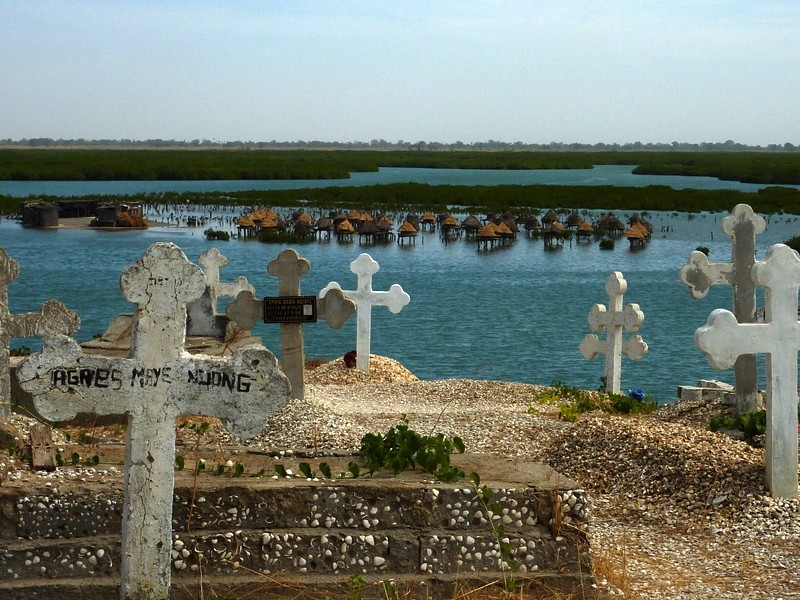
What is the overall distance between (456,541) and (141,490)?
69.5 inches

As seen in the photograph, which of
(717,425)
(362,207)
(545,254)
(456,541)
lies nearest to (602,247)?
(545,254)

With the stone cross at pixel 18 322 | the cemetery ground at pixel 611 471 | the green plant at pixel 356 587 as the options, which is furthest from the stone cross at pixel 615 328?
the green plant at pixel 356 587

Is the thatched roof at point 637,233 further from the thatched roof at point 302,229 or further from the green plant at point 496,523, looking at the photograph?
the green plant at point 496,523

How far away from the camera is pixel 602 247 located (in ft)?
211

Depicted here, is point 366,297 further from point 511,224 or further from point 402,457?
point 511,224

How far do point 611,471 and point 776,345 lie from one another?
183 cm

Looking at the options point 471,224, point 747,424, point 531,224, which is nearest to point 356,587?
point 747,424

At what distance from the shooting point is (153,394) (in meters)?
5.61

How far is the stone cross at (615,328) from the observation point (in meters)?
14.6

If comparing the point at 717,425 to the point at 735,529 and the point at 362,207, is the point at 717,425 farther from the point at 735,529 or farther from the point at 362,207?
the point at 362,207

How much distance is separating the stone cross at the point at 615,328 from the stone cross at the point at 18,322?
690cm

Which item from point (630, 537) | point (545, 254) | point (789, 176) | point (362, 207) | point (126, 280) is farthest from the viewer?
point (789, 176)

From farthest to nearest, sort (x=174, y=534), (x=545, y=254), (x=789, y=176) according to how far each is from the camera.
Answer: (x=789, y=176)
(x=545, y=254)
(x=174, y=534)

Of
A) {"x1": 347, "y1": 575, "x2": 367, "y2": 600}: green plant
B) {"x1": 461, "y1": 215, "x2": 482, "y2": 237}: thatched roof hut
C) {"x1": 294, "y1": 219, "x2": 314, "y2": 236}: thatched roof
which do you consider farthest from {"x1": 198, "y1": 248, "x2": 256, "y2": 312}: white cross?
{"x1": 461, "y1": 215, "x2": 482, "y2": 237}: thatched roof hut
